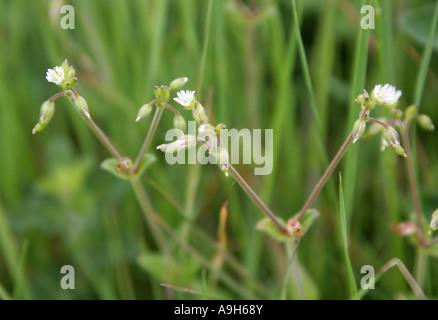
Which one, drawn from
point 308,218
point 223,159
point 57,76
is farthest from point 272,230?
point 57,76

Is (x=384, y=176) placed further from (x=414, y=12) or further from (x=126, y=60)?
(x=126, y=60)

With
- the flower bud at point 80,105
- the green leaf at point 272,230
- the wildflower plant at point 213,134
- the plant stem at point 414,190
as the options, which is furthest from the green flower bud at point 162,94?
the plant stem at point 414,190

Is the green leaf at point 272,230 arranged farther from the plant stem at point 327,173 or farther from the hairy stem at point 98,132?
the hairy stem at point 98,132

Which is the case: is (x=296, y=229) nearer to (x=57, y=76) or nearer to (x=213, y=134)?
(x=213, y=134)

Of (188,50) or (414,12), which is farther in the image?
(188,50)

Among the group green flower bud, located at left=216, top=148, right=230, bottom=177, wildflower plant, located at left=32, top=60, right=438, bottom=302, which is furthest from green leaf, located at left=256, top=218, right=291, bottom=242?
green flower bud, located at left=216, top=148, right=230, bottom=177

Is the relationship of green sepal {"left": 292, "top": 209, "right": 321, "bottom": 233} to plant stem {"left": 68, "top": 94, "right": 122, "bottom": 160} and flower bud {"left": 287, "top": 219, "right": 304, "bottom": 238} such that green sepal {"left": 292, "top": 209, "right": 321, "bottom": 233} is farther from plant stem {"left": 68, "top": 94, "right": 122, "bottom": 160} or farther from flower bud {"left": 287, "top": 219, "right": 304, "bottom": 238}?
plant stem {"left": 68, "top": 94, "right": 122, "bottom": 160}

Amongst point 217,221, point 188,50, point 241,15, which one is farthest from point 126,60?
point 217,221
